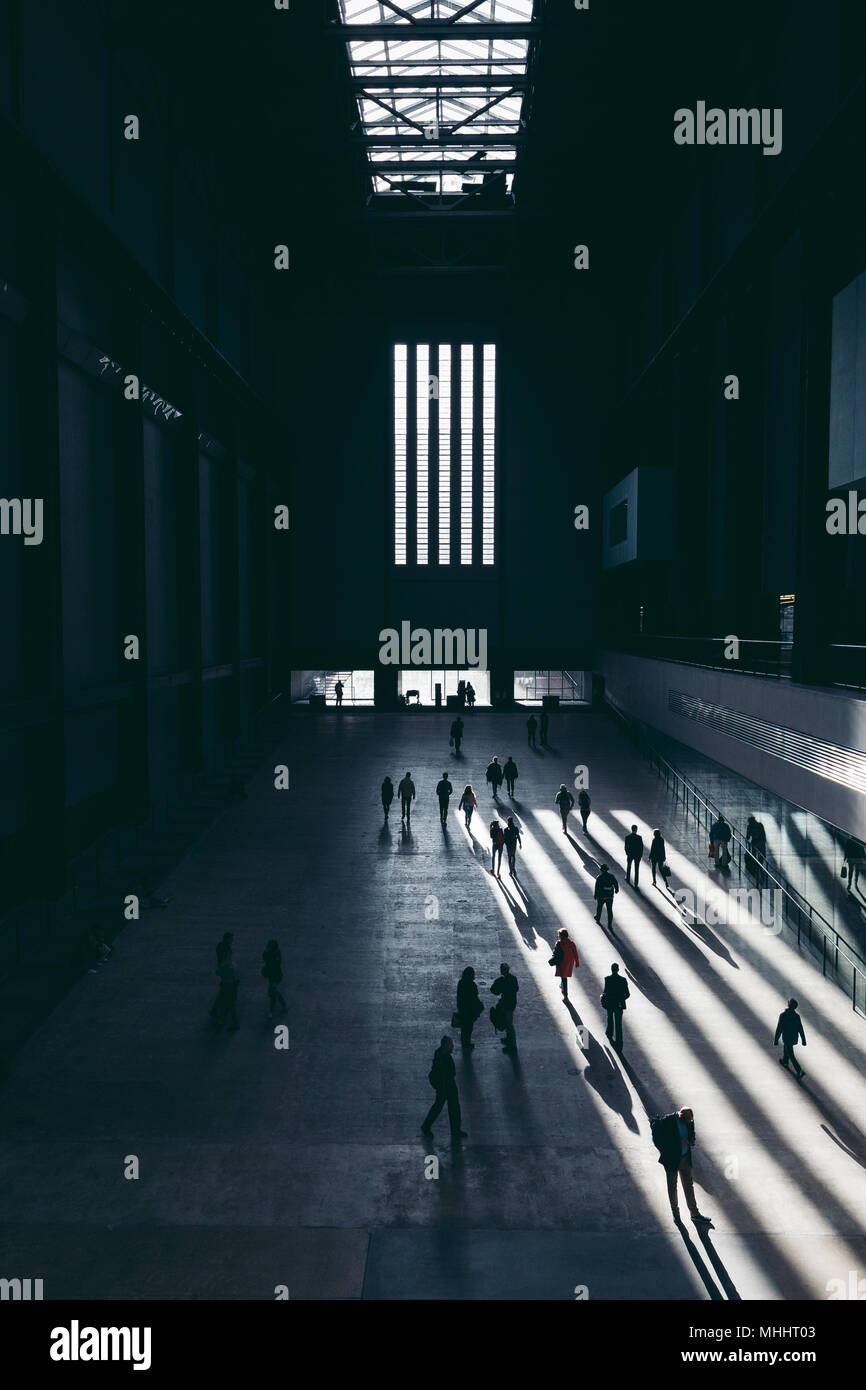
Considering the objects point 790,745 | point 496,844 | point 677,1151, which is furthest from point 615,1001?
point 496,844

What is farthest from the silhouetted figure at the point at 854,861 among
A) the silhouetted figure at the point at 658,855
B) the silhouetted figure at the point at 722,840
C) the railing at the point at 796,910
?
the silhouetted figure at the point at 658,855

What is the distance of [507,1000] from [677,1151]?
354 centimetres

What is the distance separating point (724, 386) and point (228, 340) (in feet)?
53.6

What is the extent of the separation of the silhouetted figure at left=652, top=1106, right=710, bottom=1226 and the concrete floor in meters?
0.23

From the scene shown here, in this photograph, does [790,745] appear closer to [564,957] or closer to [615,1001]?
[564,957]

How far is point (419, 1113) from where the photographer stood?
984 centimetres

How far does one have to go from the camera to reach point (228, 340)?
30.0m

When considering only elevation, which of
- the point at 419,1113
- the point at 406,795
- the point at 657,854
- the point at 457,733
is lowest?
the point at 419,1113

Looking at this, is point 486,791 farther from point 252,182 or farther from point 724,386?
point 252,182

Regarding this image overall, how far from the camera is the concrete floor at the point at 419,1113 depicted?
24.7 ft

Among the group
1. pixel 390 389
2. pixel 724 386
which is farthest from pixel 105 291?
pixel 390 389

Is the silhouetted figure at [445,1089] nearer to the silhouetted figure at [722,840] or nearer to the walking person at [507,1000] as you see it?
the walking person at [507,1000]

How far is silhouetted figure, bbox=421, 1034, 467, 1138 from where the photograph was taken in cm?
916

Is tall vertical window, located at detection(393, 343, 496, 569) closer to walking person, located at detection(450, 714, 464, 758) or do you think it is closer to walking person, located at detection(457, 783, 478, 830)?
walking person, located at detection(450, 714, 464, 758)
